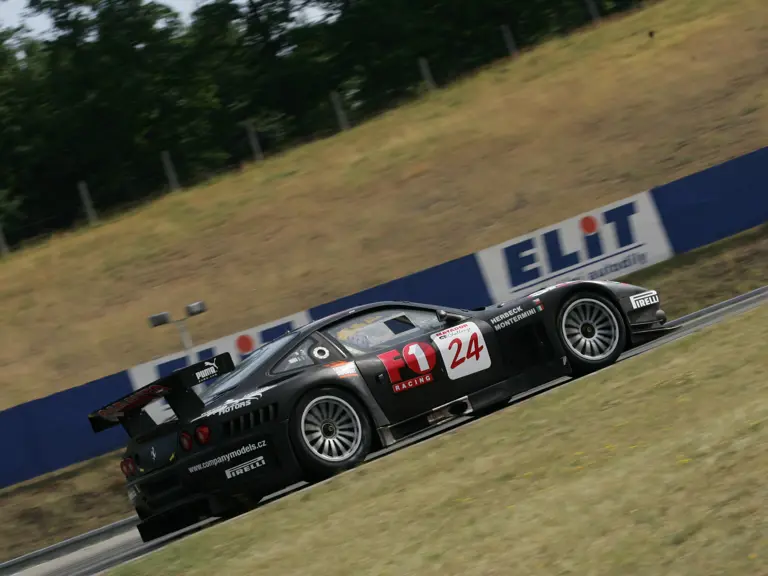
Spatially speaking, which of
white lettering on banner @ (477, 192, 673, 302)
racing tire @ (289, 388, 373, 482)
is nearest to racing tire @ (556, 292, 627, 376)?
racing tire @ (289, 388, 373, 482)

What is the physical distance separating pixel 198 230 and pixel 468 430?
2138cm

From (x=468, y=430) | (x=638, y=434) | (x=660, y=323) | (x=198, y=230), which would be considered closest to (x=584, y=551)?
(x=638, y=434)

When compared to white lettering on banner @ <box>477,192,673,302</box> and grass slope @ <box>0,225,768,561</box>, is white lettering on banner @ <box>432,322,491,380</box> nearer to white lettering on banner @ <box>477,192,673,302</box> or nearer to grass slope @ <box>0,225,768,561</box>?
grass slope @ <box>0,225,768,561</box>

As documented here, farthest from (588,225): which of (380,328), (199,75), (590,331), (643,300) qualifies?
(199,75)

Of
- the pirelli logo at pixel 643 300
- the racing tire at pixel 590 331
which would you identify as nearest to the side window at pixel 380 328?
the racing tire at pixel 590 331

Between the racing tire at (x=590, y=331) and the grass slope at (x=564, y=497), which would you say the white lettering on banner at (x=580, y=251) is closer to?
the racing tire at (x=590, y=331)

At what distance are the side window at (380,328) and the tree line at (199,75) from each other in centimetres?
2685

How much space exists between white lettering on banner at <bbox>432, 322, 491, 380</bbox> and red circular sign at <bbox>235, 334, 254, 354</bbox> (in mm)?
7153

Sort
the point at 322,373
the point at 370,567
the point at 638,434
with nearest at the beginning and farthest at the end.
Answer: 1. the point at 370,567
2. the point at 638,434
3. the point at 322,373

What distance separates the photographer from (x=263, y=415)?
26.7 ft

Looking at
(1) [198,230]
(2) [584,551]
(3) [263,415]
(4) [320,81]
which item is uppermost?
(4) [320,81]

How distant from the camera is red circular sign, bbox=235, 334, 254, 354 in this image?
16.1 m

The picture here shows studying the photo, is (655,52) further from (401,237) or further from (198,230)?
(198,230)

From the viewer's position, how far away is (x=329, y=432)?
27.6 ft
